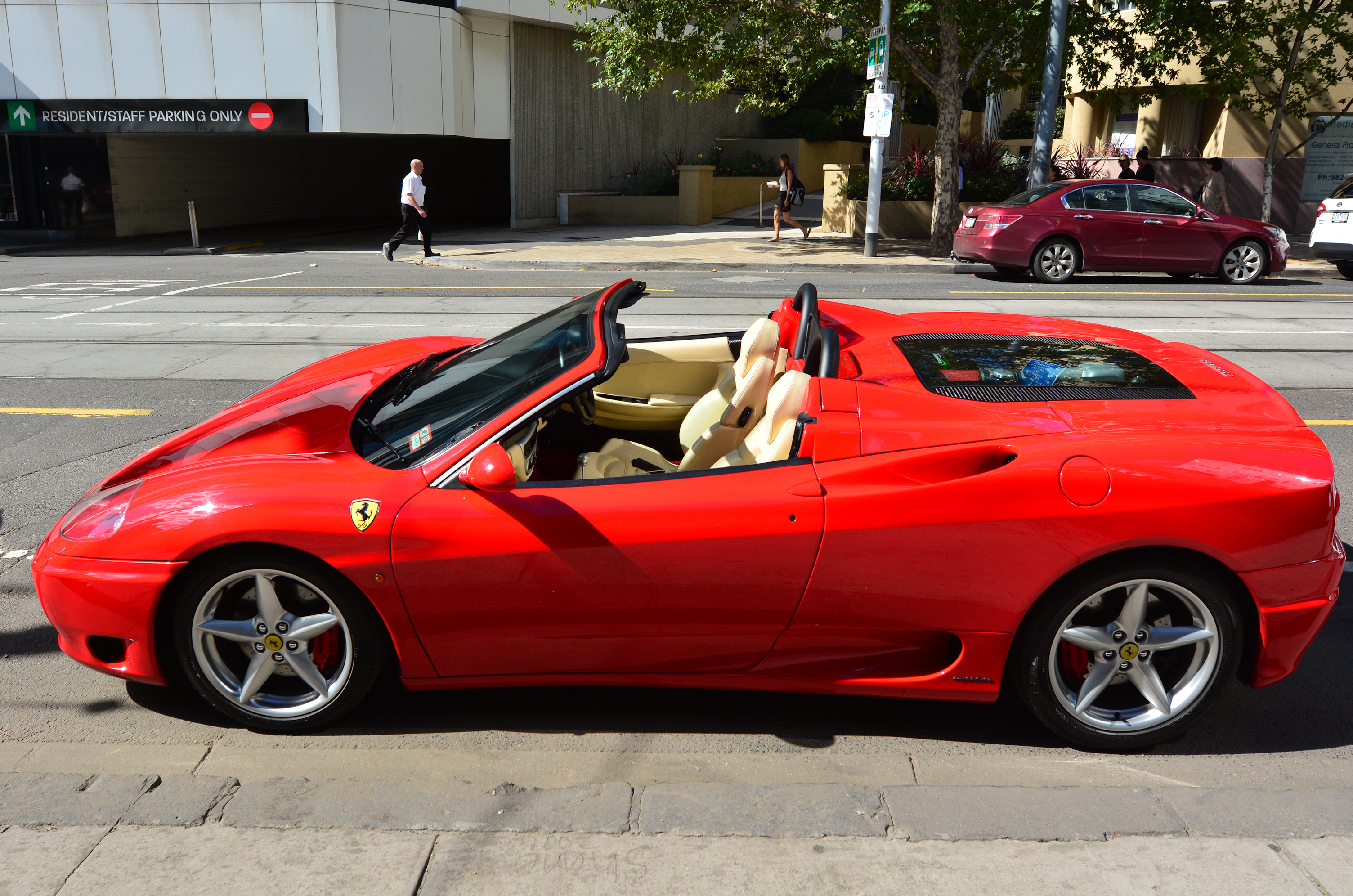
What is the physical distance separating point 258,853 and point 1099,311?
11093 millimetres

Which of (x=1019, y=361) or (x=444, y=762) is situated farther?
(x=1019, y=361)

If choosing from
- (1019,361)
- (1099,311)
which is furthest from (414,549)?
(1099,311)

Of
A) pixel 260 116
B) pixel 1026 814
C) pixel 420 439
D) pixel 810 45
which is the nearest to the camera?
pixel 1026 814

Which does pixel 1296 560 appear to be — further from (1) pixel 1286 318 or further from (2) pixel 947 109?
(2) pixel 947 109

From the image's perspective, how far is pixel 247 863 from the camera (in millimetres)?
2748

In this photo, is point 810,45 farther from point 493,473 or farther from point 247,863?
point 247,863

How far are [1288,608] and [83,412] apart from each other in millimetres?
7448

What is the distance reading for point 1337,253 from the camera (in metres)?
15.2

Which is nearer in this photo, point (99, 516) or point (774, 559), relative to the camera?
point (774, 559)

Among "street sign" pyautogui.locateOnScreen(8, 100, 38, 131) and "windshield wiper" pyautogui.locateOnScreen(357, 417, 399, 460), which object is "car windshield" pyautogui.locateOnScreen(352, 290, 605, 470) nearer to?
"windshield wiper" pyautogui.locateOnScreen(357, 417, 399, 460)

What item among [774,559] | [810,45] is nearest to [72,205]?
[810,45]

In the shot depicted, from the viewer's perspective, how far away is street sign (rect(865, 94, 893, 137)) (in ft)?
59.7

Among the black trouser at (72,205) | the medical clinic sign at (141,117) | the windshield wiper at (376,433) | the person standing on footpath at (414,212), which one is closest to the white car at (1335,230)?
the person standing on footpath at (414,212)

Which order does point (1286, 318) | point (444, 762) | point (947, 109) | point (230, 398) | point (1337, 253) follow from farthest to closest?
point (947, 109)
point (1337, 253)
point (1286, 318)
point (230, 398)
point (444, 762)
